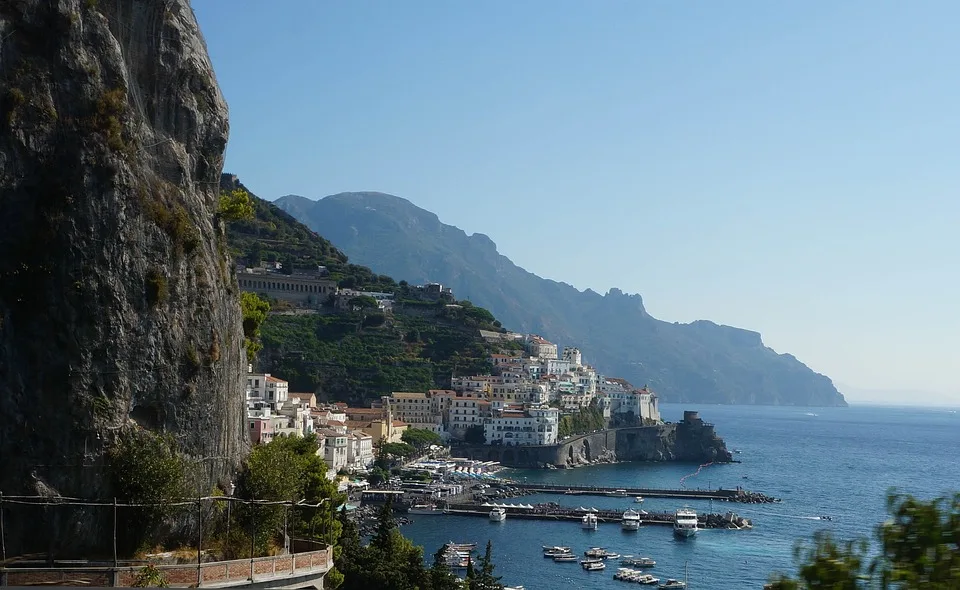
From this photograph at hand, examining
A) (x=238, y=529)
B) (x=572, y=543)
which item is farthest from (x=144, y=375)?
(x=572, y=543)

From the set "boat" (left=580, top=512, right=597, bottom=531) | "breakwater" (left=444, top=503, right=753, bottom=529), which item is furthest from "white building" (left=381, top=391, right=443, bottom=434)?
"boat" (left=580, top=512, right=597, bottom=531)

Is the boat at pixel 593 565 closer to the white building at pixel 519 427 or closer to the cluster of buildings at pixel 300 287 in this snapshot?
the white building at pixel 519 427

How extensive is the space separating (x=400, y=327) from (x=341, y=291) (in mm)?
9827

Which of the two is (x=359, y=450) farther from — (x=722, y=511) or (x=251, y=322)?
(x=251, y=322)

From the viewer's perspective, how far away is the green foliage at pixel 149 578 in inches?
578

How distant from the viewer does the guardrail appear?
47.1 ft

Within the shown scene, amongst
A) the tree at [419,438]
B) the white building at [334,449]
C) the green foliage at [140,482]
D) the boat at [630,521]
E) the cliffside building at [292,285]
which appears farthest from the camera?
the cliffside building at [292,285]

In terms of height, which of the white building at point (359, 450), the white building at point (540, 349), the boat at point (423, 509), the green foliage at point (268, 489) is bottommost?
the boat at point (423, 509)

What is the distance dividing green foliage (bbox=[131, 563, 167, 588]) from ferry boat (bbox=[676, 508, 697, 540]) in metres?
53.1

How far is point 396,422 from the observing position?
323 ft

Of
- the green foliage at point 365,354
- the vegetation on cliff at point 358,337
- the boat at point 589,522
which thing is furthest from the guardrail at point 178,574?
the green foliage at point 365,354

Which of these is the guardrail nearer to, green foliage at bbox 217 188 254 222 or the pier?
green foliage at bbox 217 188 254 222

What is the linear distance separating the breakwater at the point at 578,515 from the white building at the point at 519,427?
32.4m

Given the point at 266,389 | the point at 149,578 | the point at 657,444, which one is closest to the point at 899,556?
the point at 149,578
